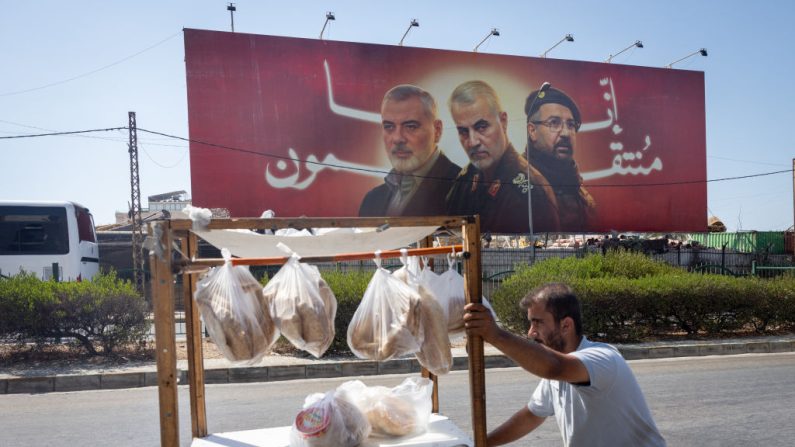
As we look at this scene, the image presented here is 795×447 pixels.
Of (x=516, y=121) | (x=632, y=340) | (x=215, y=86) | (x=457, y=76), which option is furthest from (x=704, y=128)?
(x=632, y=340)

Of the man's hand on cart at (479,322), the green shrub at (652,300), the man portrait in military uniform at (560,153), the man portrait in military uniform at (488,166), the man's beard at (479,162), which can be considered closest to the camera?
the man's hand on cart at (479,322)

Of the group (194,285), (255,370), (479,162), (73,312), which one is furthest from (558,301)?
(479,162)

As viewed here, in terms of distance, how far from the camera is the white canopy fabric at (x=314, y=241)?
9.03 ft

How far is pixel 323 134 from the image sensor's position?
31875 millimetres

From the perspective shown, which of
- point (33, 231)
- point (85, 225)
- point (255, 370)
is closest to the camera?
point (255, 370)

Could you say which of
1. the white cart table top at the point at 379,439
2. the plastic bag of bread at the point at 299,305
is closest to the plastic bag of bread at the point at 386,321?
the plastic bag of bread at the point at 299,305

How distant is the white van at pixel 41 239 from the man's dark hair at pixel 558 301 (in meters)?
16.4

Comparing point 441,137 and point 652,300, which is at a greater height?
point 441,137

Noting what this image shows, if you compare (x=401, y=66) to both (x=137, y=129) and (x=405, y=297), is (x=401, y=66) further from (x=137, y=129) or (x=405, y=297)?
(x=405, y=297)

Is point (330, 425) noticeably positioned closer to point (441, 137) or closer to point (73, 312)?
point (73, 312)

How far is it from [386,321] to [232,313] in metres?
0.63

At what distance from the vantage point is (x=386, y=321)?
2672 millimetres

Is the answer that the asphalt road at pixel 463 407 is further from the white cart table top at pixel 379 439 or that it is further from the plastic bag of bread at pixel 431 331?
→ the plastic bag of bread at pixel 431 331

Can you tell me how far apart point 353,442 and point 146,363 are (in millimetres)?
8356
